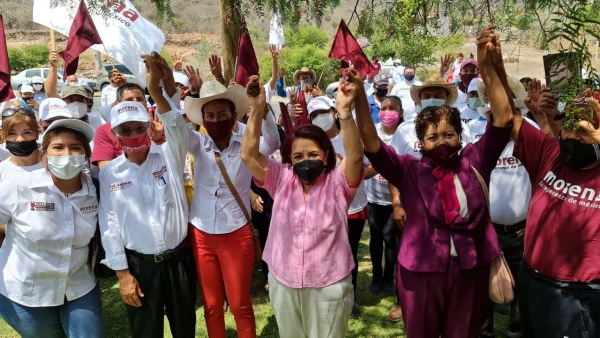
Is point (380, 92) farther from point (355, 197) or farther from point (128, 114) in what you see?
point (128, 114)

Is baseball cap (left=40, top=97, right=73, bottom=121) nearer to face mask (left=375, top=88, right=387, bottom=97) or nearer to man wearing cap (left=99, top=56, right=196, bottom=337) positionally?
man wearing cap (left=99, top=56, right=196, bottom=337)

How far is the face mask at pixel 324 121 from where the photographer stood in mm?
4102

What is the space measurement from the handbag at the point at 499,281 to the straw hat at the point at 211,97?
1752 mm

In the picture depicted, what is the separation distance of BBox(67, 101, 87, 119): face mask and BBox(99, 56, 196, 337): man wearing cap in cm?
232

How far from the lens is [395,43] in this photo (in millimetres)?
3059

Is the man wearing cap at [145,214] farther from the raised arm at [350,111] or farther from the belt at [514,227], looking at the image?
the belt at [514,227]

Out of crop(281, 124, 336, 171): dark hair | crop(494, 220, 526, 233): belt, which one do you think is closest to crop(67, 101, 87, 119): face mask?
crop(281, 124, 336, 171): dark hair

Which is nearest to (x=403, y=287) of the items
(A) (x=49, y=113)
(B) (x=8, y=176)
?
(B) (x=8, y=176)

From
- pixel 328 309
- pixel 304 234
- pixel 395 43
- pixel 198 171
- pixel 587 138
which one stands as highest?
pixel 395 43

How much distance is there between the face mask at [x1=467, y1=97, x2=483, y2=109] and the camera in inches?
167

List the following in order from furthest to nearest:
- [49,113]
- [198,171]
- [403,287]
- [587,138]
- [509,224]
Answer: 1. [49,113]
2. [509,224]
3. [198,171]
4. [403,287]
5. [587,138]

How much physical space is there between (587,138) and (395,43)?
1338 mm

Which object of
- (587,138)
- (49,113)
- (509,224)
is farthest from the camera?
(49,113)

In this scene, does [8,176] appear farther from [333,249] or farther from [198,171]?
[333,249]
